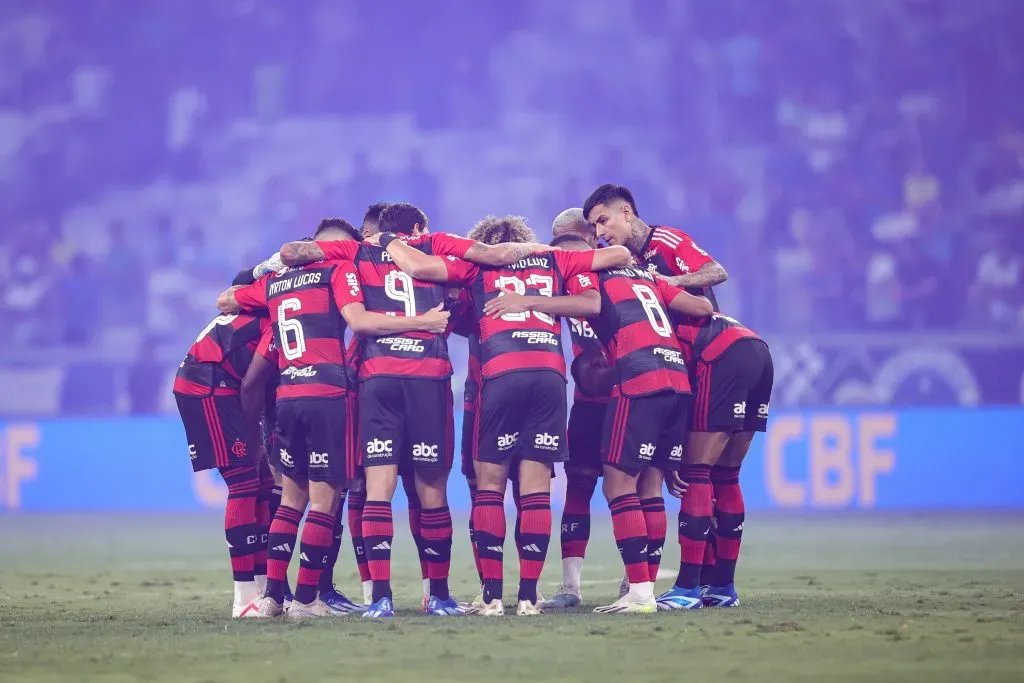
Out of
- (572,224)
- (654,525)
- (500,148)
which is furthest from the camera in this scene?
(500,148)

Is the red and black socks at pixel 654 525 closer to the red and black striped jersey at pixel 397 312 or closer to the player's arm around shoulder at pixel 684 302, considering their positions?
the player's arm around shoulder at pixel 684 302

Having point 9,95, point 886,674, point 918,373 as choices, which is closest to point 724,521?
point 886,674

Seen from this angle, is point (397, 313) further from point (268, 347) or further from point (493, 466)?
point (493, 466)

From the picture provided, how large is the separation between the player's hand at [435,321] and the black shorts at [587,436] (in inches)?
39.5

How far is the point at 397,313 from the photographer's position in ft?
22.4

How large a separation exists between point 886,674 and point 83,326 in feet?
59.3

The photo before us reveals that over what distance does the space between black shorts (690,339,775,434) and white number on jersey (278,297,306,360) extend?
7.20ft

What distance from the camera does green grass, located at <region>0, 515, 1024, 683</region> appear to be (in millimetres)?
4613

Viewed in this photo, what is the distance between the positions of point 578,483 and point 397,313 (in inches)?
58.5

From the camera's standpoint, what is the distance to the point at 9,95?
23172 millimetres

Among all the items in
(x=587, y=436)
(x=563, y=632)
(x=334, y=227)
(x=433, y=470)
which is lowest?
(x=563, y=632)

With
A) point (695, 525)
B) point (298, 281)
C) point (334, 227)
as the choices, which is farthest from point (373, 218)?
point (695, 525)

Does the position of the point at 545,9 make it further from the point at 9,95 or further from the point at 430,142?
the point at 9,95

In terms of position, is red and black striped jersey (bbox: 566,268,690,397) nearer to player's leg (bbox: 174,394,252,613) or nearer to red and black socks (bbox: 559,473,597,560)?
red and black socks (bbox: 559,473,597,560)
